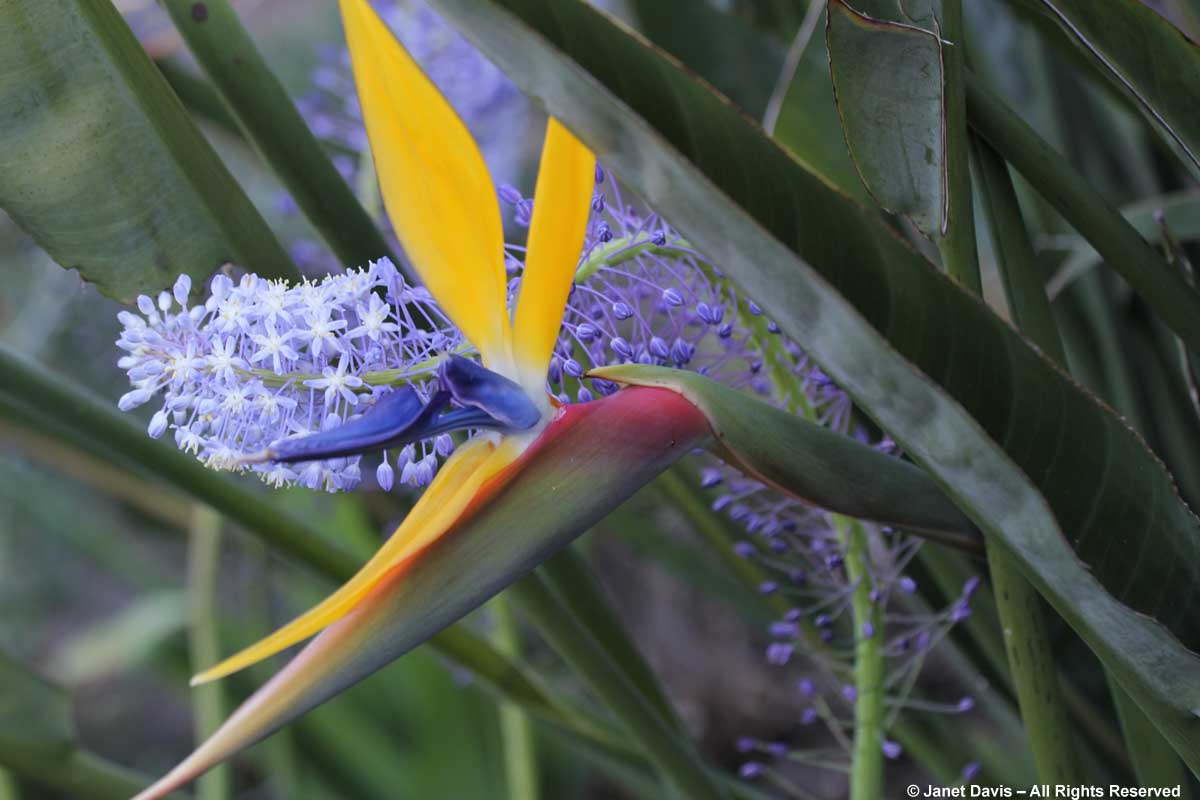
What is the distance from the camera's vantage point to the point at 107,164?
33 cm

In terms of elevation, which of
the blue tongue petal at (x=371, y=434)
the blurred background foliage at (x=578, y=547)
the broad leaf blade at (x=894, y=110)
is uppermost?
the broad leaf blade at (x=894, y=110)

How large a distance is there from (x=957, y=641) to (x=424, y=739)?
458 mm

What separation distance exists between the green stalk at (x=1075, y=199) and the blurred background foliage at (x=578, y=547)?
3 centimetres

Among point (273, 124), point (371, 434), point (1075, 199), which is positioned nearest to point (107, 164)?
point (273, 124)

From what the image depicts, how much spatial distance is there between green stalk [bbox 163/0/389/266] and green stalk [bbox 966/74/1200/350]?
0.65 ft

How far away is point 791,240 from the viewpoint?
0.70ft

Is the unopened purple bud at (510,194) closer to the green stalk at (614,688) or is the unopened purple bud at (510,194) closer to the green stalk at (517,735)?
the green stalk at (614,688)

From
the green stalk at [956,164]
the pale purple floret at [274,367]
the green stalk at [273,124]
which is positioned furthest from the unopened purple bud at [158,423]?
the green stalk at [956,164]

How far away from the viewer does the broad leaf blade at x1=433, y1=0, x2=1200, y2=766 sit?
0.67 ft

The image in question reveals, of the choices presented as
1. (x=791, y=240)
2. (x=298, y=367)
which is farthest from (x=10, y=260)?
(x=791, y=240)

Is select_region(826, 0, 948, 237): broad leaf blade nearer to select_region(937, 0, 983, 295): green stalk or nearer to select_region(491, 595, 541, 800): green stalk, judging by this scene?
select_region(937, 0, 983, 295): green stalk

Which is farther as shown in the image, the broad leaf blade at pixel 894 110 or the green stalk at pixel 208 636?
the green stalk at pixel 208 636

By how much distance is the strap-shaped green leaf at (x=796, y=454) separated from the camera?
24 cm
